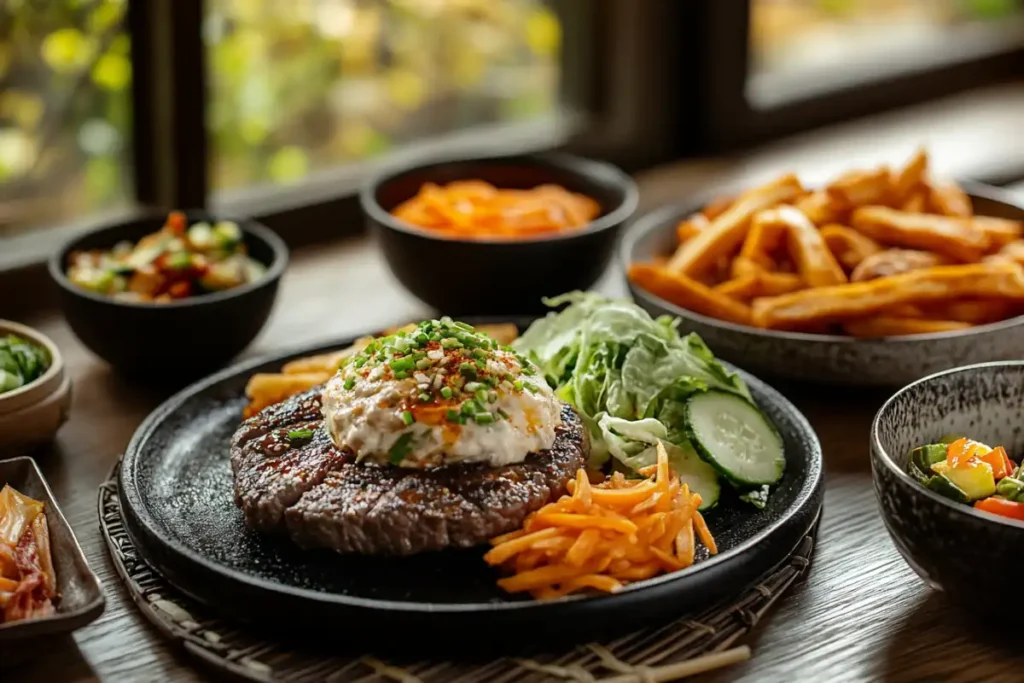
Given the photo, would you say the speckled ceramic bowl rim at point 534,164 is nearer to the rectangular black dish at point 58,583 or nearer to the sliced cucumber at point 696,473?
the sliced cucumber at point 696,473

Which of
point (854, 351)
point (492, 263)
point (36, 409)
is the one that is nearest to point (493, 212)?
point (492, 263)

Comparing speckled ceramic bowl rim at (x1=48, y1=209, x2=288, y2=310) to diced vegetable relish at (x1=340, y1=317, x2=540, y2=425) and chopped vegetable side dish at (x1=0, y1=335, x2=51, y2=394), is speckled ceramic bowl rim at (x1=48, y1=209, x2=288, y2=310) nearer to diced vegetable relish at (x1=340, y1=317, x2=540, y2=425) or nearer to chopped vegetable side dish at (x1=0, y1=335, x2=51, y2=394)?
chopped vegetable side dish at (x1=0, y1=335, x2=51, y2=394)

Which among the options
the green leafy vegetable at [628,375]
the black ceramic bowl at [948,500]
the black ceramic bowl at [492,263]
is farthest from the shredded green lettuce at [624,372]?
the black ceramic bowl at [948,500]

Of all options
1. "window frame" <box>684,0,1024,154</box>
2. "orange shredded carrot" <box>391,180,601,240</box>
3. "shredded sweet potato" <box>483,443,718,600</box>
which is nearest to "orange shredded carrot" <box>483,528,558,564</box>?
"shredded sweet potato" <box>483,443,718,600</box>

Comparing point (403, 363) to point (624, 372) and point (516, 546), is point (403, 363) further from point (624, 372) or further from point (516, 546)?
point (624, 372)

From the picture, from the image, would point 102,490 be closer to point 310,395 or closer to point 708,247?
point 310,395
